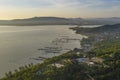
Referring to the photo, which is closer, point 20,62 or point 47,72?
point 47,72

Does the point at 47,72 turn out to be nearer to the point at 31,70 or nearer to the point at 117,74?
the point at 31,70

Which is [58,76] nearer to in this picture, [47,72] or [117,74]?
[47,72]

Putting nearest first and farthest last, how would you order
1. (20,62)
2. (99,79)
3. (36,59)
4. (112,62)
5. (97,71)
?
(99,79), (97,71), (112,62), (20,62), (36,59)

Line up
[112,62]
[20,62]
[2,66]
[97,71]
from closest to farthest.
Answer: [97,71] → [112,62] → [2,66] → [20,62]

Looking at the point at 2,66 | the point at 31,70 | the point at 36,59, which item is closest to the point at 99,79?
the point at 31,70

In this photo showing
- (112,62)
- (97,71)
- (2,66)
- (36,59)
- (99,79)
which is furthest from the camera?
(36,59)

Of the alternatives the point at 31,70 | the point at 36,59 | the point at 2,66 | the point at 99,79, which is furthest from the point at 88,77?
the point at 36,59

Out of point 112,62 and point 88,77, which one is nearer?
point 88,77

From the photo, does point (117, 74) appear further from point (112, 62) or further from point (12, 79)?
point (12, 79)
